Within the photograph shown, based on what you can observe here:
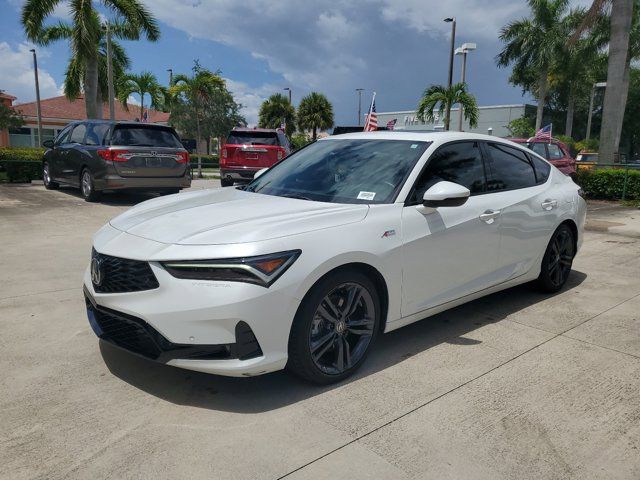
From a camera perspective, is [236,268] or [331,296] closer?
[236,268]

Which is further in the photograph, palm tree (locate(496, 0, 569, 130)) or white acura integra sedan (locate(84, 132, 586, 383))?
palm tree (locate(496, 0, 569, 130))

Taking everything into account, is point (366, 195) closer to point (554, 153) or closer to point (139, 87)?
point (554, 153)

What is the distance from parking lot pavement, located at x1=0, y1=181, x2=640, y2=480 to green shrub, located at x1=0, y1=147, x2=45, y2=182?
1164cm

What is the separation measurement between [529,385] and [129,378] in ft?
8.30

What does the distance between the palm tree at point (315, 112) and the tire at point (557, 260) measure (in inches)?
1618

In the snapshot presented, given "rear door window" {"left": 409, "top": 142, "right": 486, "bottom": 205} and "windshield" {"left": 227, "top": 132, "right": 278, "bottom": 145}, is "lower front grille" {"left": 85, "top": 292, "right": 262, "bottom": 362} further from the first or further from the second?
"windshield" {"left": 227, "top": 132, "right": 278, "bottom": 145}

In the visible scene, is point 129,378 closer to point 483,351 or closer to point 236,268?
point 236,268

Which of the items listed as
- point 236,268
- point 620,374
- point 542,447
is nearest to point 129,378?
point 236,268

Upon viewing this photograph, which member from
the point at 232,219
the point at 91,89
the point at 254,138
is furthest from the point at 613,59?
the point at 91,89

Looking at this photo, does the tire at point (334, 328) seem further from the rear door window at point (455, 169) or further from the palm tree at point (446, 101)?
the palm tree at point (446, 101)

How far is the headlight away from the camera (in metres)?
2.78

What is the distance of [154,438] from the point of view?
2.67 meters

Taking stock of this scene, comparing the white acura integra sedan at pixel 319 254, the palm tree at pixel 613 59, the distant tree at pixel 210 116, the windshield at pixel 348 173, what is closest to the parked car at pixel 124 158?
the white acura integra sedan at pixel 319 254

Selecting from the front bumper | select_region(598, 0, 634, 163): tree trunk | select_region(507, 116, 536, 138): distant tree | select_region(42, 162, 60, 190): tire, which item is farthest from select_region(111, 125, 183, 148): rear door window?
select_region(507, 116, 536, 138): distant tree
